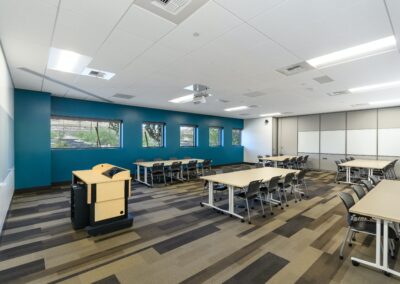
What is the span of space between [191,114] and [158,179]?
13.0 ft

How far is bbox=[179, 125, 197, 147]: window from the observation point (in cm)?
1034

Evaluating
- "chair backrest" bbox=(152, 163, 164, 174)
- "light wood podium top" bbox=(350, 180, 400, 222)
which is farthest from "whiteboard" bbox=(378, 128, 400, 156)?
"chair backrest" bbox=(152, 163, 164, 174)

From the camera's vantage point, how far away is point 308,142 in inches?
440

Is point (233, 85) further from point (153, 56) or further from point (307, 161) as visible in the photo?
A: point (307, 161)

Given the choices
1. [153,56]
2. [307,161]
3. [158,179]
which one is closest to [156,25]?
[153,56]

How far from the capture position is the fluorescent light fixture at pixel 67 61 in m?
3.64

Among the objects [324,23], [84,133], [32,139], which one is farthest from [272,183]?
[32,139]

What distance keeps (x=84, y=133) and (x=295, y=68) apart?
7.18 meters

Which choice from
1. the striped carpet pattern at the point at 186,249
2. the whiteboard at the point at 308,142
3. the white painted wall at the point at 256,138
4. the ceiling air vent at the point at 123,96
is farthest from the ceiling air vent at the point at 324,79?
the white painted wall at the point at 256,138

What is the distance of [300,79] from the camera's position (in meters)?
4.90

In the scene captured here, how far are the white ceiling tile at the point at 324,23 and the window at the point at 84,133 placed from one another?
7.00 m

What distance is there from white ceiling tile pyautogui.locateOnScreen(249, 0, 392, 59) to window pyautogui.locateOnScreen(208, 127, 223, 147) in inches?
335

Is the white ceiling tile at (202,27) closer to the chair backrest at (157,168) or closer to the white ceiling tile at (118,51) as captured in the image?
the white ceiling tile at (118,51)

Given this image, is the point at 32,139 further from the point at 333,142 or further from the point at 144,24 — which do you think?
the point at 333,142
